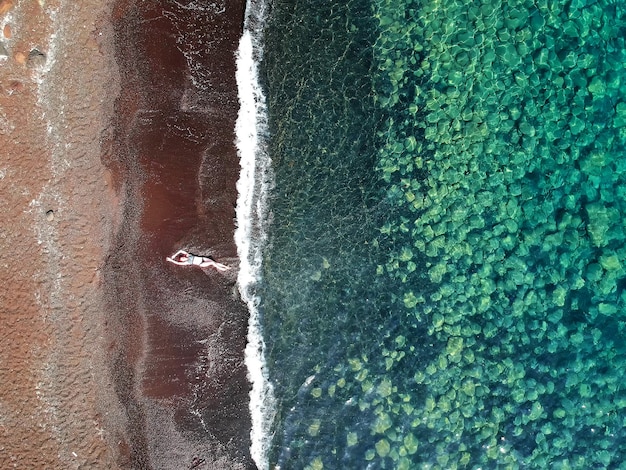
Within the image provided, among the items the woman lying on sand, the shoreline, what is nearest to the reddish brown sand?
the shoreline

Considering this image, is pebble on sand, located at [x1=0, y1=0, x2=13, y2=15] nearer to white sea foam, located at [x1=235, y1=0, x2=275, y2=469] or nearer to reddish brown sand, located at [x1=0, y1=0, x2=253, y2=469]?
reddish brown sand, located at [x1=0, y1=0, x2=253, y2=469]

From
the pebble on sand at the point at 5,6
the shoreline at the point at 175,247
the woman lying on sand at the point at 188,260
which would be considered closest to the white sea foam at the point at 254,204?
the shoreline at the point at 175,247

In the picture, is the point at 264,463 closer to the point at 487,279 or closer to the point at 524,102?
the point at 487,279

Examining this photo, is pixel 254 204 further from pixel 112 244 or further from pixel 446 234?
pixel 446 234

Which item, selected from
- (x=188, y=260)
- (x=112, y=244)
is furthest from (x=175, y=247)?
(x=112, y=244)

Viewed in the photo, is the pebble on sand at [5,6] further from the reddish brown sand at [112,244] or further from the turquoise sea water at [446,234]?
the turquoise sea water at [446,234]

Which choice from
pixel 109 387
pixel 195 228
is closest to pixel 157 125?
pixel 195 228
